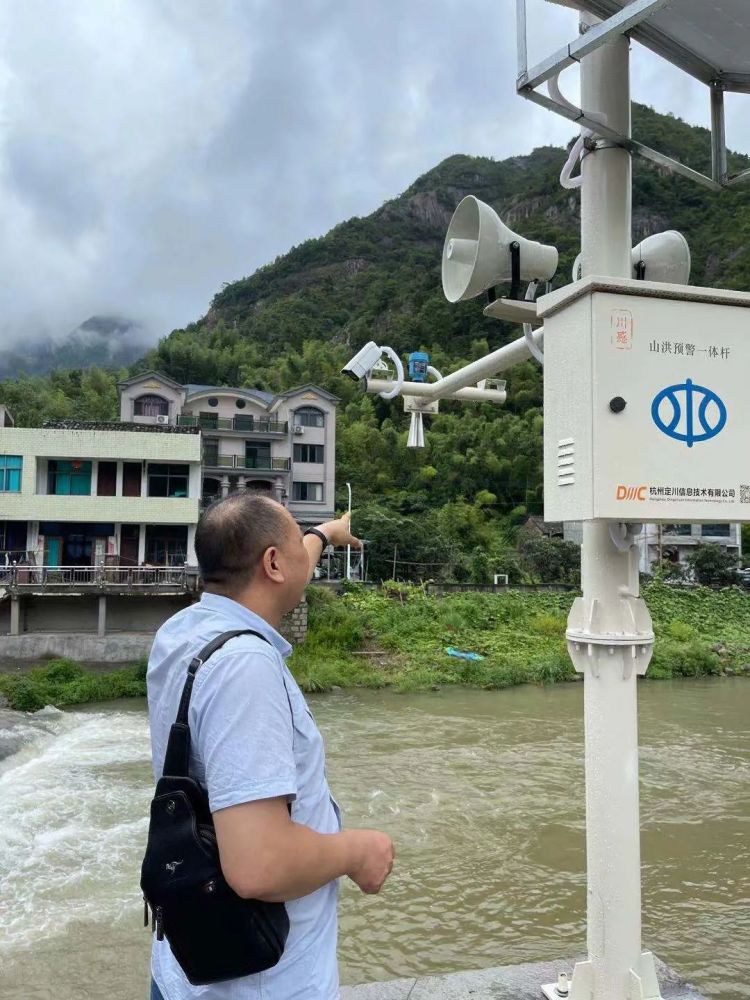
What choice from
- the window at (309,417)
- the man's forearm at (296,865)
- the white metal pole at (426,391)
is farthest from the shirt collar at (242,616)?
the window at (309,417)

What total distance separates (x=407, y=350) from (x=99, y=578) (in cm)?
4255

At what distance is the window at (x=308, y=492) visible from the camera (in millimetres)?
27062

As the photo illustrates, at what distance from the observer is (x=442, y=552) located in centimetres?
2897

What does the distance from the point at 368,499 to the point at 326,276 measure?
5899cm

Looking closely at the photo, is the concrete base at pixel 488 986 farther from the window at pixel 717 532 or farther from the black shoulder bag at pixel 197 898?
the window at pixel 717 532

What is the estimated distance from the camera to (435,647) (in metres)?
21.2

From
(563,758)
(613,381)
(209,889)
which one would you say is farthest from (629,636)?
(563,758)

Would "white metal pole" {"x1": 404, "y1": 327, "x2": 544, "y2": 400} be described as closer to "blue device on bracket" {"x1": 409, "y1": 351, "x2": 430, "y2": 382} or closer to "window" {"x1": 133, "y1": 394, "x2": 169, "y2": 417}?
"blue device on bracket" {"x1": 409, "y1": 351, "x2": 430, "y2": 382}

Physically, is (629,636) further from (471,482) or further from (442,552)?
(471,482)

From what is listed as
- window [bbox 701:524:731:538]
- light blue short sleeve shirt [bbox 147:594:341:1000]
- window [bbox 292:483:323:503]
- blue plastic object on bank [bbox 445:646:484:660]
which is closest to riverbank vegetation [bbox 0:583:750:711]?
blue plastic object on bank [bbox 445:646:484:660]

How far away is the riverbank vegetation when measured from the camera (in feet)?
55.9

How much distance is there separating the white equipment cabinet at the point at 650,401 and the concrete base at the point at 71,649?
17.1 m

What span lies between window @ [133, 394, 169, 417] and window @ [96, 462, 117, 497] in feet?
13.2

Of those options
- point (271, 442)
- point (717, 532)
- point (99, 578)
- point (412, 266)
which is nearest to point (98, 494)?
point (99, 578)
